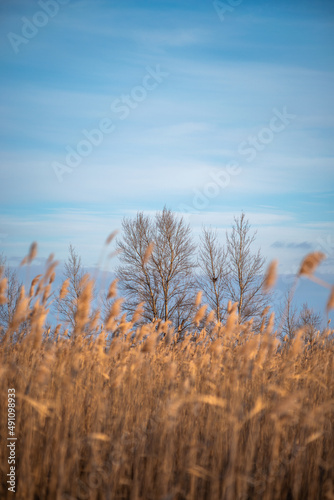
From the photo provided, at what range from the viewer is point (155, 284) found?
91.1 ft

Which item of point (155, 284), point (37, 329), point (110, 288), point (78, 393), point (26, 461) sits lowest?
point (26, 461)

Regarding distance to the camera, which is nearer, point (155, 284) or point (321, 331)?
point (321, 331)

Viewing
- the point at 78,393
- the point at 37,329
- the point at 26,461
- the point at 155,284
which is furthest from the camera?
the point at 155,284

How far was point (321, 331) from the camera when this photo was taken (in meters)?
6.91

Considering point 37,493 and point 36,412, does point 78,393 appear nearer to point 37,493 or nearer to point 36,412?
point 36,412

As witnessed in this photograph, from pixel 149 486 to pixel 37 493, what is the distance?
765 millimetres

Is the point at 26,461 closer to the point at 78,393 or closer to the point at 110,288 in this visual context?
the point at 78,393

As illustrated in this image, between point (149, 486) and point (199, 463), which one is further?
point (199, 463)

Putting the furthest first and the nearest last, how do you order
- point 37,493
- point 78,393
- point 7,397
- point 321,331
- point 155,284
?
point 155,284 → point 321,331 → point 78,393 → point 7,397 → point 37,493

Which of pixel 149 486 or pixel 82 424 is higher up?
pixel 82 424

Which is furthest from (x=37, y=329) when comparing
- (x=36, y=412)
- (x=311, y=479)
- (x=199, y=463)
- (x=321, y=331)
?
(x=321, y=331)

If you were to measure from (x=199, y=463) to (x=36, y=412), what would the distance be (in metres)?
1.23

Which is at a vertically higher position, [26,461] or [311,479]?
[26,461]

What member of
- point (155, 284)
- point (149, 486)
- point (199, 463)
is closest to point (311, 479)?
point (199, 463)
